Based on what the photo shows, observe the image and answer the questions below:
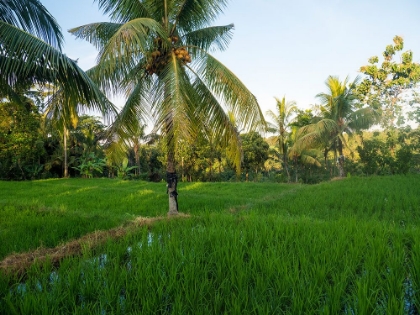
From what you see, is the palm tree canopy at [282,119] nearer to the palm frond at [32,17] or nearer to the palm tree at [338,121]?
the palm tree at [338,121]

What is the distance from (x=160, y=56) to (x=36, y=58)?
2.80m

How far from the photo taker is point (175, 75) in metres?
5.09

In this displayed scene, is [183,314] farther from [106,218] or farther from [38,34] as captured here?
[38,34]

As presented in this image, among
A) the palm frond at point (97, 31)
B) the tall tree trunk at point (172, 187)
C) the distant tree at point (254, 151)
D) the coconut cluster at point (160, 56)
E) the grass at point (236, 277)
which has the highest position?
the palm frond at point (97, 31)

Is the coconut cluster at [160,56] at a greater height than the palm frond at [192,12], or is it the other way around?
the palm frond at [192,12]

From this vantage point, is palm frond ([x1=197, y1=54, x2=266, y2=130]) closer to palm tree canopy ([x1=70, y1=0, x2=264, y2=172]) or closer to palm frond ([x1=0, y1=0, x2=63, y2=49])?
palm tree canopy ([x1=70, y1=0, x2=264, y2=172])

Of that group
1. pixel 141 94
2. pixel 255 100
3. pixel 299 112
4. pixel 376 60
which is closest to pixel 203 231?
pixel 255 100

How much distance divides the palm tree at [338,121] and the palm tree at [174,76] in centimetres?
925

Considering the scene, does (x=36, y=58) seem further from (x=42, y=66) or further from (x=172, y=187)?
(x=172, y=187)

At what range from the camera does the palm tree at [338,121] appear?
13.9 meters

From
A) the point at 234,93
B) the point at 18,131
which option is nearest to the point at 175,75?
the point at 234,93

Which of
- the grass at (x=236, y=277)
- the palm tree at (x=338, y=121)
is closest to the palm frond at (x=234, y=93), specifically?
the grass at (x=236, y=277)

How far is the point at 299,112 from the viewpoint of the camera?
19094 millimetres

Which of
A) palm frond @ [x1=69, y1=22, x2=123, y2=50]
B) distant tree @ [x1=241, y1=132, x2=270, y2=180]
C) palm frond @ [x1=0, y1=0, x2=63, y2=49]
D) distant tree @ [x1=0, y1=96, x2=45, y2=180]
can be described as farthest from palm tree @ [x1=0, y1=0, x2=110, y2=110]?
distant tree @ [x1=241, y1=132, x2=270, y2=180]
